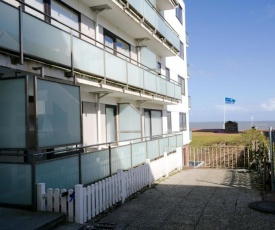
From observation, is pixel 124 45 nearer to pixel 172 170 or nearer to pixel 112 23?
pixel 112 23

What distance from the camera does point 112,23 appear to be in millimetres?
14789

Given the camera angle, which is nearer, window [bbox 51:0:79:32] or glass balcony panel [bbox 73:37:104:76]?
glass balcony panel [bbox 73:37:104:76]

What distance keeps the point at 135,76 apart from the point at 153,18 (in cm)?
518

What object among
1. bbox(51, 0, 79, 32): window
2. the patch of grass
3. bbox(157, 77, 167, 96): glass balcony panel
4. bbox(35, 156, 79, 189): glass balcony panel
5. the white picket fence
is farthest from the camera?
the patch of grass

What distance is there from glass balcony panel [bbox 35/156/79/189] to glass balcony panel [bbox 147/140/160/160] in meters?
6.41

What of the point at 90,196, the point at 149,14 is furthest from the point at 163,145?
the point at 90,196

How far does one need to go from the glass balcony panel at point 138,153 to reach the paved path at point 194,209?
4.35 ft

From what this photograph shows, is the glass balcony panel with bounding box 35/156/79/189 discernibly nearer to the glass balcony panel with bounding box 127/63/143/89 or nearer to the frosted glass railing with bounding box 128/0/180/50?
the glass balcony panel with bounding box 127/63/143/89

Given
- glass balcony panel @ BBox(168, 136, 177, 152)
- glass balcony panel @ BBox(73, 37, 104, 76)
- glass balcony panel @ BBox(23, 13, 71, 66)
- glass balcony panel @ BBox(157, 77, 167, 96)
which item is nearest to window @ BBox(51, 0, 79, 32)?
glass balcony panel @ BBox(73, 37, 104, 76)

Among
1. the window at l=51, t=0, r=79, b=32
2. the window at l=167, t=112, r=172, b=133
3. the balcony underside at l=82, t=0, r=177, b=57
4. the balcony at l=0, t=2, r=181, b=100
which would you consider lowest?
the window at l=167, t=112, r=172, b=133

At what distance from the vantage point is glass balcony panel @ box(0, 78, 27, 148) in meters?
6.97

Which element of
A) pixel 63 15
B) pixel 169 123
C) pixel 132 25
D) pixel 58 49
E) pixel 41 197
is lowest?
pixel 41 197

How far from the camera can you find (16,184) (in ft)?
22.9

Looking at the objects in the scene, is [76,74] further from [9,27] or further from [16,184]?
[16,184]
